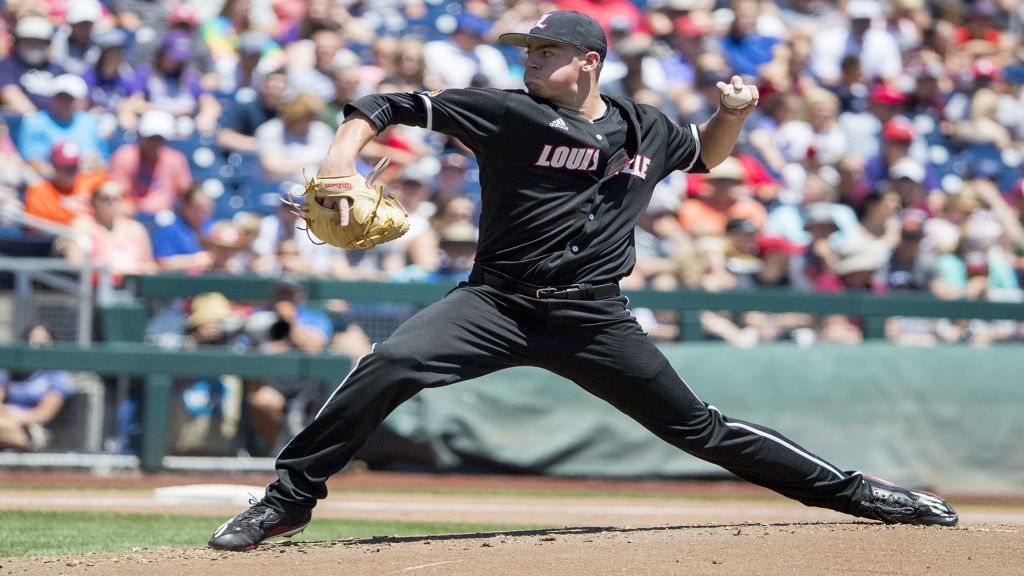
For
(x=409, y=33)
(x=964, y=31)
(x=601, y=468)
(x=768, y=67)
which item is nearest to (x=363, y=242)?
(x=601, y=468)

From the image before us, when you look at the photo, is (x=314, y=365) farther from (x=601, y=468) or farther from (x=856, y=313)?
(x=856, y=313)

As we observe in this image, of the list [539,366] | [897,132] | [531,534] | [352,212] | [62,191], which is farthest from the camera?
[897,132]

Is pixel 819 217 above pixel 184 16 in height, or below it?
below

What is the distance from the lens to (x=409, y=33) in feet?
42.6

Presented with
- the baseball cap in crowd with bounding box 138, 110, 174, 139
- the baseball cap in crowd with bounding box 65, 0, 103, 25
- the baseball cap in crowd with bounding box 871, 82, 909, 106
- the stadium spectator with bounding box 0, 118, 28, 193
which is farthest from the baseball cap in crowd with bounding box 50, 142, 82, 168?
the baseball cap in crowd with bounding box 871, 82, 909, 106

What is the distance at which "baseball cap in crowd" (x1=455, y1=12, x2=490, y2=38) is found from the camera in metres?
12.4

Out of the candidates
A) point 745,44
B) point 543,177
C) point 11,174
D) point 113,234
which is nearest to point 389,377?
point 543,177

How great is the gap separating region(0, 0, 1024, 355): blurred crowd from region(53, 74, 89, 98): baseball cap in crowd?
0.08ft

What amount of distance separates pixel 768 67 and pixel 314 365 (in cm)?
656

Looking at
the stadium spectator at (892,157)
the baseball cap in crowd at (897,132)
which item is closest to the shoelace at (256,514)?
the stadium spectator at (892,157)

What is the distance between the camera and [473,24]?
41.3ft

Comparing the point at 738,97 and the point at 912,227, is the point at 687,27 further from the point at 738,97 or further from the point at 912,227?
the point at 738,97

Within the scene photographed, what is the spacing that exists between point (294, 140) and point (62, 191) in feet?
6.19

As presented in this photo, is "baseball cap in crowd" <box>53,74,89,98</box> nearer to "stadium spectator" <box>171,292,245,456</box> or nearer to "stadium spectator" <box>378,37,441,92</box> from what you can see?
"stadium spectator" <box>171,292,245,456</box>
